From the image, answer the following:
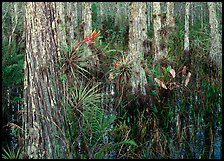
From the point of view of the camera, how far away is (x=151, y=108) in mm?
6965

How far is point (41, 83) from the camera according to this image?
3723mm

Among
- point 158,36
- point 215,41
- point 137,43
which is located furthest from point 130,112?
point 215,41

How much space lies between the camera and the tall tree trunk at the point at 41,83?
3.73 meters

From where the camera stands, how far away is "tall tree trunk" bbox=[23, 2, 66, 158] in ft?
12.2

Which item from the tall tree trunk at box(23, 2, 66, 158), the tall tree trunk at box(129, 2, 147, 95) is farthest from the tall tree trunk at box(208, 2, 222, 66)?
the tall tree trunk at box(23, 2, 66, 158)

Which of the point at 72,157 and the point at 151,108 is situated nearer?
the point at 72,157

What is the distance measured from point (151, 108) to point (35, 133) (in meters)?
3.69

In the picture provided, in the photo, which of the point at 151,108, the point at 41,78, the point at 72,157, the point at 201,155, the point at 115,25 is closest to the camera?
the point at 41,78

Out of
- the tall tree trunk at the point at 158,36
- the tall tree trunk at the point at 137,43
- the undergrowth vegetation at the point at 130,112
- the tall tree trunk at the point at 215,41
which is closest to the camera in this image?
the undergrowth vegetation at the point at 130,112

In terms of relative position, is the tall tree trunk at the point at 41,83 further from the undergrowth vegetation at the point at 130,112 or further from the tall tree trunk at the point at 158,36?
the tall tree trunk at the point at 158,36

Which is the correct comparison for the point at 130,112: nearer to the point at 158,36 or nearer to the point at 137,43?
the point at 137,43

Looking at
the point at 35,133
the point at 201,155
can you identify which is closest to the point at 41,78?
the point at 35,133

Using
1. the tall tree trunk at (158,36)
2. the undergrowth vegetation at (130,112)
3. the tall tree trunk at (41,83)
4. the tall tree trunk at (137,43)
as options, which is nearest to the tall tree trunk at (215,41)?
the undergrowth vegetation at (130,112)

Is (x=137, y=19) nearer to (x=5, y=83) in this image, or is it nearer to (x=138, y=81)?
(x=138, y=81)
